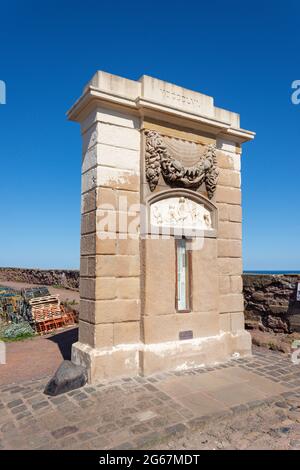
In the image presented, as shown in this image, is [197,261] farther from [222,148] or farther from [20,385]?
[20,385]

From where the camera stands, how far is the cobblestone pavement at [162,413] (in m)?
3.54

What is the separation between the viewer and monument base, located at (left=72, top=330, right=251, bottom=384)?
5.21 m

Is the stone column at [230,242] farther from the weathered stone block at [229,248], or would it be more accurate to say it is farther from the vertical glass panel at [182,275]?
the vertical glass panel at [182,275]

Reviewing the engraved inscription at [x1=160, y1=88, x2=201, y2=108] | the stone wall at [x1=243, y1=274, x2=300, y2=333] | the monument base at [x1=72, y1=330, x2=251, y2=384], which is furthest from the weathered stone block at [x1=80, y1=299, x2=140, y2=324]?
the stone wall at [x1=243, y1=274, x2=300, y2=333]

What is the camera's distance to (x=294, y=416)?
13.7ft

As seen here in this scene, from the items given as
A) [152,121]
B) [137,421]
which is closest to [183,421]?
[137,421]

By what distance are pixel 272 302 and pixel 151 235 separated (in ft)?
13.3

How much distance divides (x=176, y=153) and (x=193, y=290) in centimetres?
251

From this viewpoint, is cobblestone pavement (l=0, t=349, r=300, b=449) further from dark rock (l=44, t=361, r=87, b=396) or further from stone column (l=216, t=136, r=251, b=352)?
stone column (l=216, t=136, r=251, b=352)

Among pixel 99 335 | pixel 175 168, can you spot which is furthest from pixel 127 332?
pixel 175 168

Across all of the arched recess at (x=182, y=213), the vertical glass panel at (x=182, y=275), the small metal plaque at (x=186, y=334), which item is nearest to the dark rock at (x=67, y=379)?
the small metal plaque at (x=186, y=334)

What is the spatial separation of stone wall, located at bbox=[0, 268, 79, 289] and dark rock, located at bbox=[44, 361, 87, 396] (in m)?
12.2

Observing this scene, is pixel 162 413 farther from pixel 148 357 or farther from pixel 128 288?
pixel 128 288

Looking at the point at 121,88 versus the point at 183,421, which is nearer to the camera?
the point at 183,421
